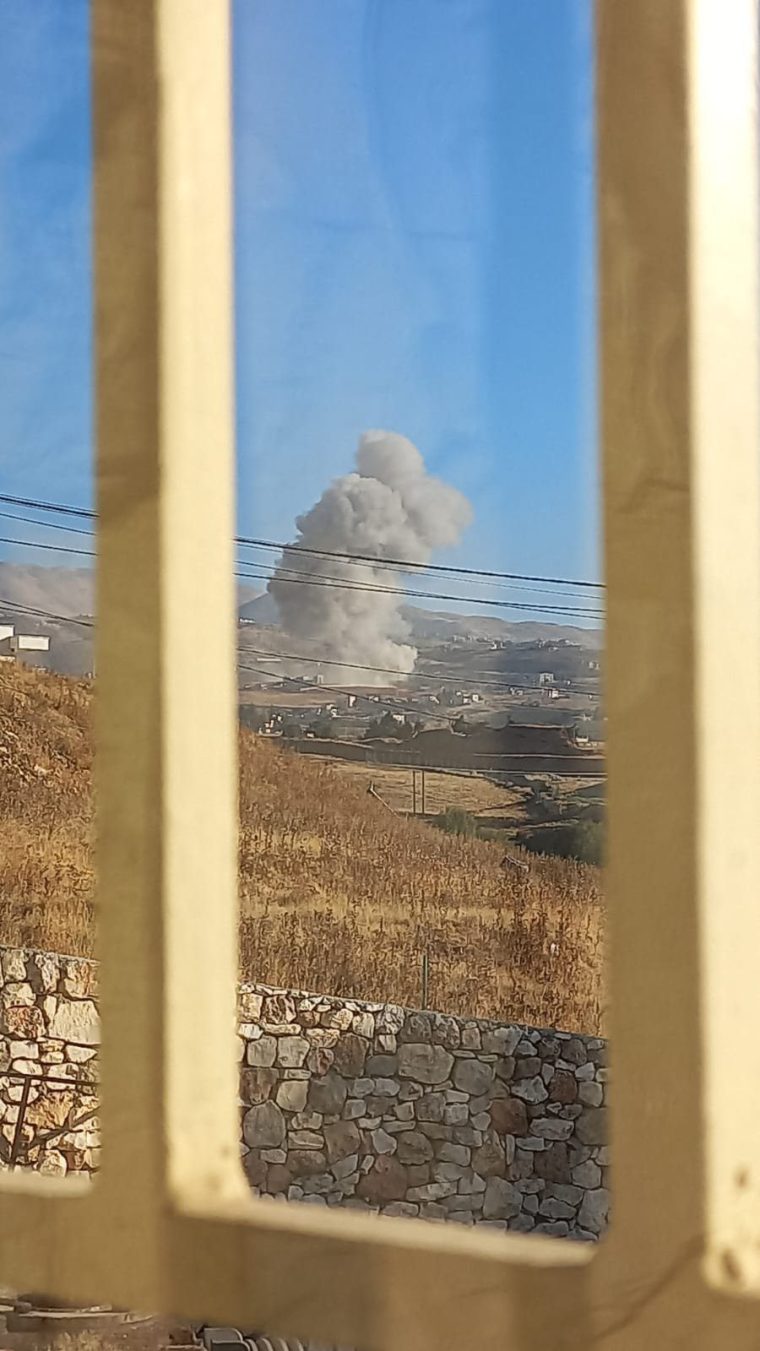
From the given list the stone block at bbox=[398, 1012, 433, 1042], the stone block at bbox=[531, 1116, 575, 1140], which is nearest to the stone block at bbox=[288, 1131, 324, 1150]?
the stone block at bbox=[398, 1012, 433, 1042]

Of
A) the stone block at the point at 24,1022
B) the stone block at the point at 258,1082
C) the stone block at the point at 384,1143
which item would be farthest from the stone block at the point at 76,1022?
the stone block at the point at 384,1143

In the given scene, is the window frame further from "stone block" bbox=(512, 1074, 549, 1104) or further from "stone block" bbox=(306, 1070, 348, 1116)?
"stone block" bbox=(306, 1070, 348, 1116)

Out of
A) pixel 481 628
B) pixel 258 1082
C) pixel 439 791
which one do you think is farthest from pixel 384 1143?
pixel 481 628

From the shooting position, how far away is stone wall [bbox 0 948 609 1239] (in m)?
0.93

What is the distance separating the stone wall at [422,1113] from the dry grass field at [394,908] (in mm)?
23

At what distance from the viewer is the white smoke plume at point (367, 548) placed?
3.07ft

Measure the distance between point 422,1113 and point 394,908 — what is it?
0.17 meters

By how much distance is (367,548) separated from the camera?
993mm

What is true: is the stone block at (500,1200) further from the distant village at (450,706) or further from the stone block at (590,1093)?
the distant village at (450,706)

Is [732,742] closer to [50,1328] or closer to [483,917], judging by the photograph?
[483,917]

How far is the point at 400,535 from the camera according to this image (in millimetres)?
965

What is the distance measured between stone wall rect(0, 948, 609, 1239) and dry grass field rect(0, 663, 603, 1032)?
2 centimetres

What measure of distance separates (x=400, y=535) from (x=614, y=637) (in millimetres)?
496

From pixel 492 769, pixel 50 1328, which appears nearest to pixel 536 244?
pixel 492 769
